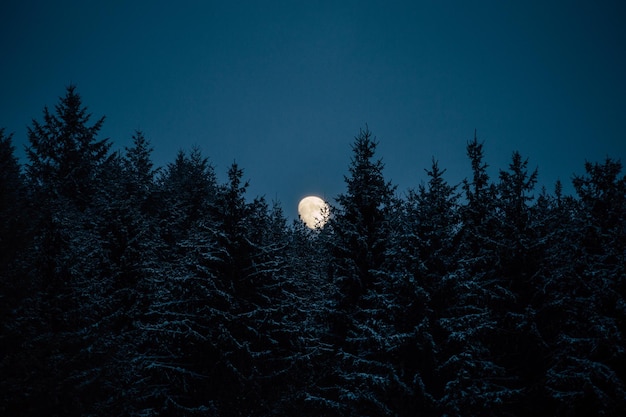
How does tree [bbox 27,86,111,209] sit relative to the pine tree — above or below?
above

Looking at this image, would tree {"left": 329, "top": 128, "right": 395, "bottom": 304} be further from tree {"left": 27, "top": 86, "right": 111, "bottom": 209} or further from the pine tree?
tree {"left": 27, "top": 86, "right": 111, "bottom": 209}

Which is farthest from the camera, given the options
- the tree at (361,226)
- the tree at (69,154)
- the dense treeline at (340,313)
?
the tree at (69,154)

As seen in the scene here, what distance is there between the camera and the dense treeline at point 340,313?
42.2 feet

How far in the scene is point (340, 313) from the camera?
1580 centimetres

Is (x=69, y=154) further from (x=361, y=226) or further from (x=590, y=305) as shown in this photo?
(x=590, y=305)

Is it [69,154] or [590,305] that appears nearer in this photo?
[590,305]

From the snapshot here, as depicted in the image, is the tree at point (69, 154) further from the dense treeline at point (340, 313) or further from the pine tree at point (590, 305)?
the pine tree at point (590, 305)

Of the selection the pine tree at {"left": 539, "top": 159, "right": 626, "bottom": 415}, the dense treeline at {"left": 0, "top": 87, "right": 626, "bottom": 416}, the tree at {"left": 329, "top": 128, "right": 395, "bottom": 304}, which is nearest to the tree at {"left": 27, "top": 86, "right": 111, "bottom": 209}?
the dense treeline at {"left": 0, "top": 87, "right": 626, "bottom": 416}

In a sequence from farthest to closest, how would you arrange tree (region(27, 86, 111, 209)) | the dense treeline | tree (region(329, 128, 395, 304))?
tree (region(27, 86, 111, 209))
tree (region(329, 128, 395, 304))
the dense treeline

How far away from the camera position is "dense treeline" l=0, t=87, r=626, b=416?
→ 12.9m

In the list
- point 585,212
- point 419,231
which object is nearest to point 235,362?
point 419,231

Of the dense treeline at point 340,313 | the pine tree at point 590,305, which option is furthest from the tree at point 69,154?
the pine tree at point 590,305

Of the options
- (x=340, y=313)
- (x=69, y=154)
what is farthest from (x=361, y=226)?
(x=69, y=154)

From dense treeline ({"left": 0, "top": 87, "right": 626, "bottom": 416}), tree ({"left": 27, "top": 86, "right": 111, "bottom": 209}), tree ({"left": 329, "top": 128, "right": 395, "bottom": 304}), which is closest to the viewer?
dense treeline ({"left": 0, "top": 87, "right": 626, "bottom": 416})
